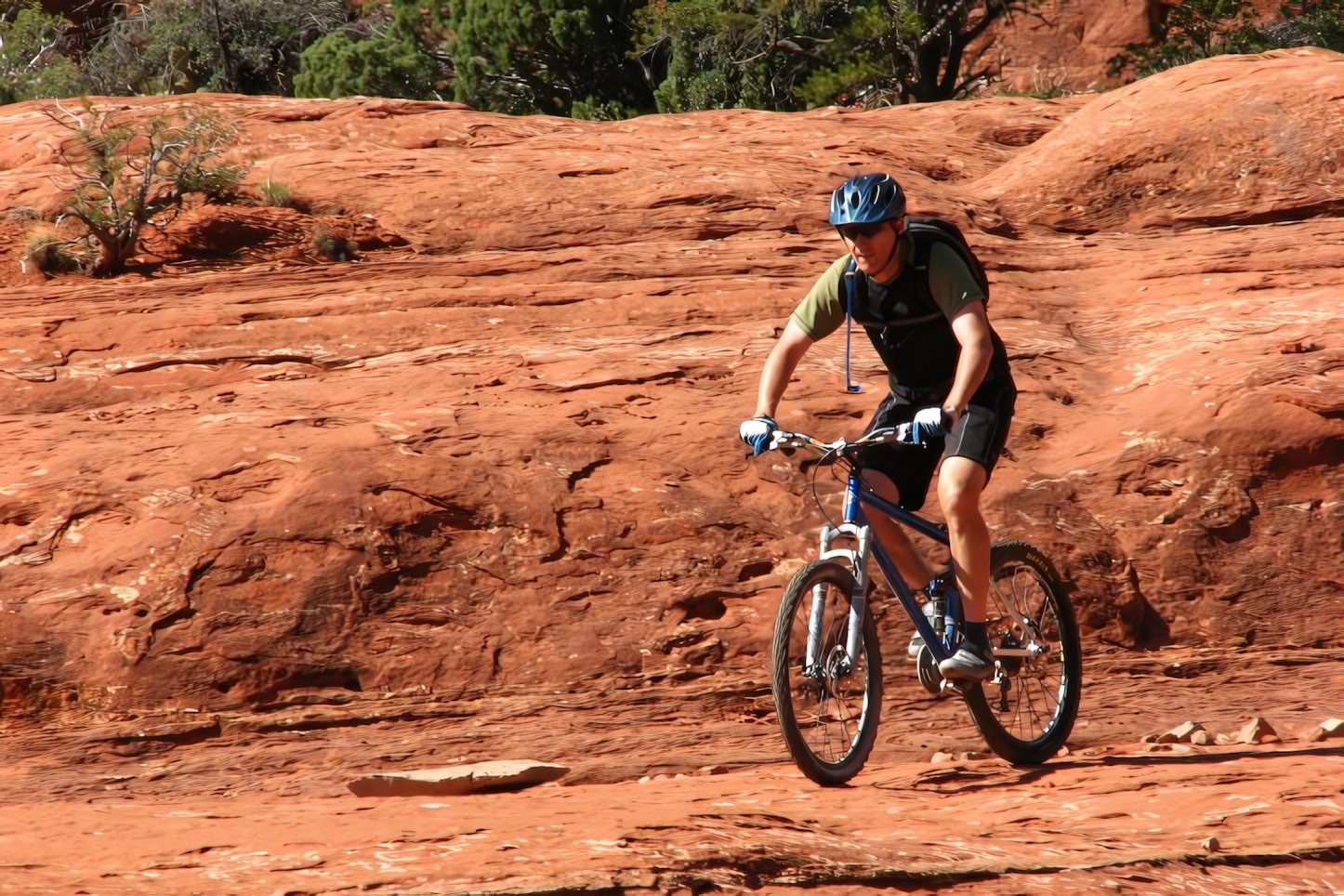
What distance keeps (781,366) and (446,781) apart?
1.82 metres

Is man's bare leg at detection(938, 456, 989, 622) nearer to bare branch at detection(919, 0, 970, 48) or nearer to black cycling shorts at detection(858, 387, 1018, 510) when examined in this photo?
black cycling shorts at detection(858, 387, 1018, 510)

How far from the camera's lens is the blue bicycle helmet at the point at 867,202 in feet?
15.3

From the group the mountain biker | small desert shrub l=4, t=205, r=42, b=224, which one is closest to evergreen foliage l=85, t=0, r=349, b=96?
small desert shrub l=4, t=205, r=42, b=224

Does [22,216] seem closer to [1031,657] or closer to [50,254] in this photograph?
[50,254]

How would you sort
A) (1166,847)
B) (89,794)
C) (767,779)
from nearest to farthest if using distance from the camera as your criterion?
(1166,847) → (767,779) → (89,794)

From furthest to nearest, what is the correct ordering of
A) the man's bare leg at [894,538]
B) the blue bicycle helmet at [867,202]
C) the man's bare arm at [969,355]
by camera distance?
the man's bare leg at [894,538] < the blue bicycle helmet at [867,202] < the man's bare arm at [969,355]

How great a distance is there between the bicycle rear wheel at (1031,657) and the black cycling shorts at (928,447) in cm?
44

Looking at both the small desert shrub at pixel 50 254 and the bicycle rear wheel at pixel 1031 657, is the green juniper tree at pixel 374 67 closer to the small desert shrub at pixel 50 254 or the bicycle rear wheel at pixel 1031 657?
the small desert shrub at pixel 50 254

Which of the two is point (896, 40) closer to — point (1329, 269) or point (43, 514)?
point (1329, 269)

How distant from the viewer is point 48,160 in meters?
10.0

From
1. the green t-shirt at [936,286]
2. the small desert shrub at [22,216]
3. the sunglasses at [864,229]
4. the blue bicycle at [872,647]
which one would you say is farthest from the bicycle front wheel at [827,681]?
the small desert shrub at [22,216]

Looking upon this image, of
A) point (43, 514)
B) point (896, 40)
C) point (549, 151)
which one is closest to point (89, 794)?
point (43, 514)

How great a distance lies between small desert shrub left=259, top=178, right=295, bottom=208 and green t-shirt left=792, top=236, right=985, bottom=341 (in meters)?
5.61

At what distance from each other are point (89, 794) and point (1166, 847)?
3896 millimetres
